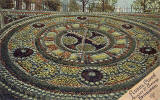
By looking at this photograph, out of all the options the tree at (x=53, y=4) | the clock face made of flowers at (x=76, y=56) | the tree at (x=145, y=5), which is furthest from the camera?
the tree at (x=53, y=4)

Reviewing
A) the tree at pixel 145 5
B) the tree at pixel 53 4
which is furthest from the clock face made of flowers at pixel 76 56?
the tree at pixel 53 4

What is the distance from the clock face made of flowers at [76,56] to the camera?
20.7 ft

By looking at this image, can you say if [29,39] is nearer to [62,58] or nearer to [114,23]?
[62,58]

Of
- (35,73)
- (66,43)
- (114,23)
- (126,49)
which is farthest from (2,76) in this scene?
(114,23)

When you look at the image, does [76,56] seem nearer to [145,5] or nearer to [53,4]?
[53,4]

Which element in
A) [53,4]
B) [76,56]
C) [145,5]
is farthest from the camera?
[53,4]

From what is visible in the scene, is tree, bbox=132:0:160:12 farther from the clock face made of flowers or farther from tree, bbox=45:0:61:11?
the clock face made of flowers

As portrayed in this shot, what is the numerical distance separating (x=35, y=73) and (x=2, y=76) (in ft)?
2.42

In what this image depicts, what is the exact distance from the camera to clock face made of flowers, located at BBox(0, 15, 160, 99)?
20.7 ft

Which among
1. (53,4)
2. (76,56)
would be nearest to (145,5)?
(53,4)

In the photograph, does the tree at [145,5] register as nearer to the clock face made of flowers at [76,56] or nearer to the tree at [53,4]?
the tree at [53,4]

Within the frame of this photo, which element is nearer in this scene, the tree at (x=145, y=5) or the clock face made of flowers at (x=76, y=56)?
the clock face made of flowers at (x=76, y=56)

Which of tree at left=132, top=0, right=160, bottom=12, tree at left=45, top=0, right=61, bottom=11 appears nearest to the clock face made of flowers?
tree at left=132, top=0, right=160, bottom=12

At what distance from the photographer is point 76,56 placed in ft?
24.8
